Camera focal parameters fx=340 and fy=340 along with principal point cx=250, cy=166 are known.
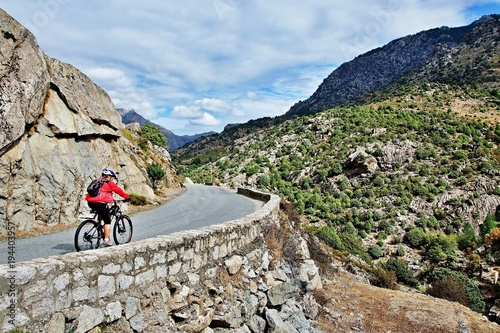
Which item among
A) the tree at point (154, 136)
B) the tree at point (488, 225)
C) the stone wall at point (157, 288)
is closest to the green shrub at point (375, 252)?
the tree at point (488, 225)

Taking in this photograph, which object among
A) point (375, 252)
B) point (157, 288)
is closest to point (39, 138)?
point (157, 288)

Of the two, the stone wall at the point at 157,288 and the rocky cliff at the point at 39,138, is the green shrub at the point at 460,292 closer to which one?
the stone wall at the point at 157,288

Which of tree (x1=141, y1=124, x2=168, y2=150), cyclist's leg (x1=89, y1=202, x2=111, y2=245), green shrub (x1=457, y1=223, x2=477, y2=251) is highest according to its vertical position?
tree (x1=141, y1=124, x2=168, y2=150)

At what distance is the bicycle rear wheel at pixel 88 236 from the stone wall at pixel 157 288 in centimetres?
157

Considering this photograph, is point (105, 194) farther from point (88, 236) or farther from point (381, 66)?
point (381, 66)

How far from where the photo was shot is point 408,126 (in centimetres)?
5341

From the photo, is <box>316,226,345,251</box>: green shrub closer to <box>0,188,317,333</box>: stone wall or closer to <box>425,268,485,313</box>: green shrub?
<box>425,268,485,313</box>: green shrub

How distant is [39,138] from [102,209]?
7481 mm

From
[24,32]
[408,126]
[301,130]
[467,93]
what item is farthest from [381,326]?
[467,93]

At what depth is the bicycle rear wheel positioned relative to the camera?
6590 millimetres

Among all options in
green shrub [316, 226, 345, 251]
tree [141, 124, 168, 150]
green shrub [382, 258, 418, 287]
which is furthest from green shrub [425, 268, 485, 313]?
tree [141, 124, 168, 150]

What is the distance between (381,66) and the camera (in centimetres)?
15925

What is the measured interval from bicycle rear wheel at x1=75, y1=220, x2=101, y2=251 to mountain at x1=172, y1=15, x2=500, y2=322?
899cm

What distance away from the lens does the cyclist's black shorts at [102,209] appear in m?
6.70
